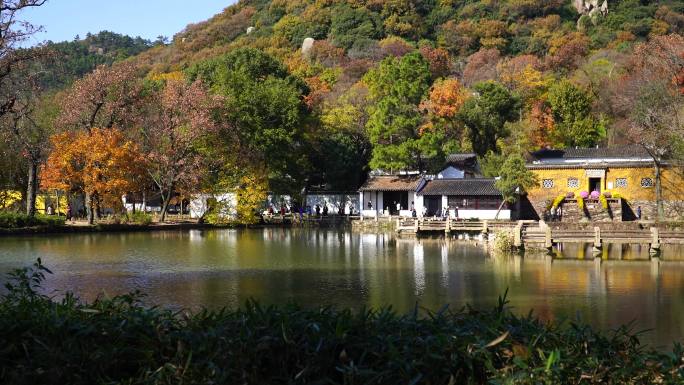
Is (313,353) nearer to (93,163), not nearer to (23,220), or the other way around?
(23,220)

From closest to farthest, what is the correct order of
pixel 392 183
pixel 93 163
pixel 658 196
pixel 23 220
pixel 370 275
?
pixel 370 275, pixel 23 220, pixel 93 163, pixel 658 196, pixel 392 183

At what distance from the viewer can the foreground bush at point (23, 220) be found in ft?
111

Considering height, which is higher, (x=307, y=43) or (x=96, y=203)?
(x=307, y=43)

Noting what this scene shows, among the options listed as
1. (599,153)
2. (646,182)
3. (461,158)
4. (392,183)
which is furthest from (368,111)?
(646,182)

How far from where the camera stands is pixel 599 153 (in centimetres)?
4334

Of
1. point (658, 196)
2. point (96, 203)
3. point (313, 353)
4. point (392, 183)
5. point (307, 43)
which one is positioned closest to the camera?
point (313, 353)

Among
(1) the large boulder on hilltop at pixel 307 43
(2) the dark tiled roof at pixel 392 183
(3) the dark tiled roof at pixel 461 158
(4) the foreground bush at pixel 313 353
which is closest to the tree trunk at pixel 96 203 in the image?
(2) the dark tiled roof at pixel 392 183

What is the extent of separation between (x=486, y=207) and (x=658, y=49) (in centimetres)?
1339

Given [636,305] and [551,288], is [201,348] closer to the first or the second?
[636,305]

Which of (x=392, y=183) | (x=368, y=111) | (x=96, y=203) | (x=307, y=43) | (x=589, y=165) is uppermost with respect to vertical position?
(x=307, y=43)

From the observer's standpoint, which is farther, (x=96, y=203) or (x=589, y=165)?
(x=589, y=165)

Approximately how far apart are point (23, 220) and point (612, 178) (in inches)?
1326

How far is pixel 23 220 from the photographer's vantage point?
34625mm

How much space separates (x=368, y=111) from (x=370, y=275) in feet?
108
